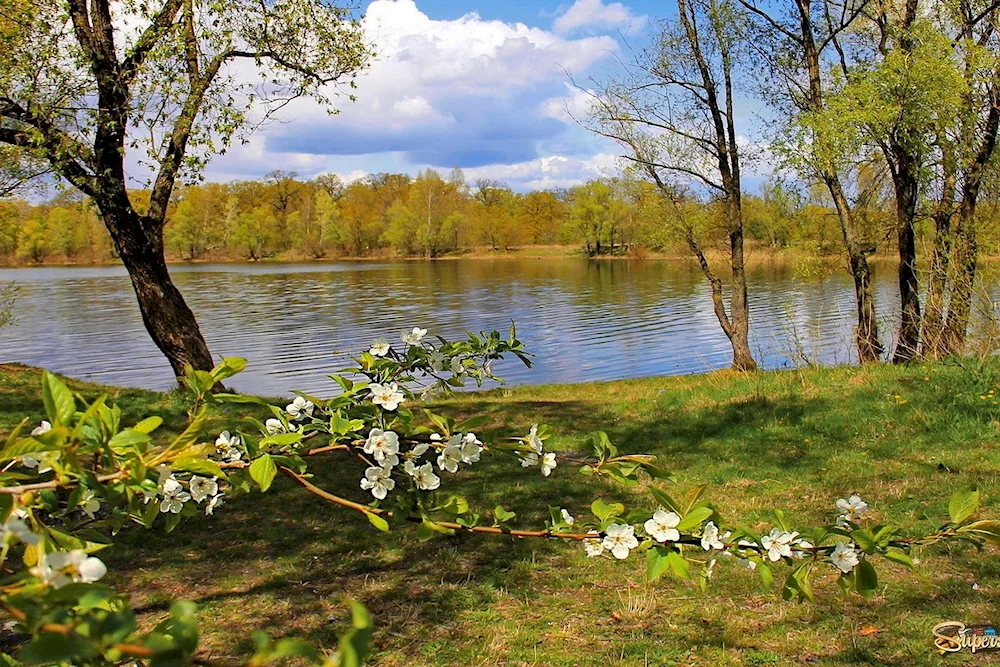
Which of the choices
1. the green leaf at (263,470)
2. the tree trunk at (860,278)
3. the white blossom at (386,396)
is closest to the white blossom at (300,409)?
the white blossom at (386,396)

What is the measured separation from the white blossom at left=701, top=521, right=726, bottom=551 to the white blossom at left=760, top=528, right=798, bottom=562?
112mm

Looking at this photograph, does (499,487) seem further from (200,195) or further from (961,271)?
(200,195)

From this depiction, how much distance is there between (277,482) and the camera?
21.8 feet

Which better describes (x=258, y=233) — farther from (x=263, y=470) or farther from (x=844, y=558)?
(x=844, y=558)

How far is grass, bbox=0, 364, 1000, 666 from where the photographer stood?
359 cm

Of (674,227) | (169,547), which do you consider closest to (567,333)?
(674,227)

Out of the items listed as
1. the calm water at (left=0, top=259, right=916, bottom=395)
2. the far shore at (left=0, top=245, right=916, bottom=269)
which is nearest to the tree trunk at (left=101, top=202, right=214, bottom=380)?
the calm water at (left=0, top=259, right=916, bottom=395)

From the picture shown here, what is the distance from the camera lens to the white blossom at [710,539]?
69.1 inches

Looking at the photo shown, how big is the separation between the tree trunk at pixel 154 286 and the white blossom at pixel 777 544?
872cm

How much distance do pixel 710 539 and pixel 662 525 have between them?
0.15 metres

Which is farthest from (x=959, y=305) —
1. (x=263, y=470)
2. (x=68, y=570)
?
(x=68, y=570)

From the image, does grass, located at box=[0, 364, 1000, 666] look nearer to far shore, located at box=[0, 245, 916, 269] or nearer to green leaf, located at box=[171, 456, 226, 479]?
green leaf, located at box=[171, 456, 226, 479]

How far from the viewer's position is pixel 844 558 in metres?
1.74
